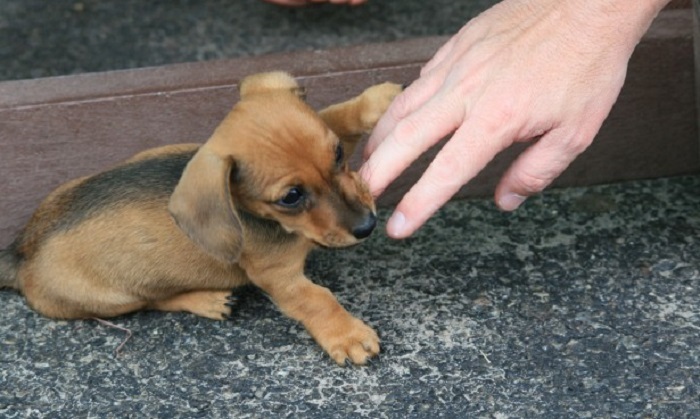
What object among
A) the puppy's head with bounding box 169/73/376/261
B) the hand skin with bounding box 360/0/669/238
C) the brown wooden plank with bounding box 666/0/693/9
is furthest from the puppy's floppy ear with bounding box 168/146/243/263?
the brown wooden plank with bounding box 666/0/693/9

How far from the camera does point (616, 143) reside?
4.48 metres

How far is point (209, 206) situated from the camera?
11.0 feet

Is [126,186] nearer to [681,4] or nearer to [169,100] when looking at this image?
[169,100]

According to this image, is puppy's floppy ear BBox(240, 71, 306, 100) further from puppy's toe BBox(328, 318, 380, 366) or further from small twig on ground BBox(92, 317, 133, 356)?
small twig on ground BBox(92, 317, 133, 356)

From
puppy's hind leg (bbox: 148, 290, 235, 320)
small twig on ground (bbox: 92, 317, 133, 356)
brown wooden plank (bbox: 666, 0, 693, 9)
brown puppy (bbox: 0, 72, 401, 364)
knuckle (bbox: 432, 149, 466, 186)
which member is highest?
knuckle (bbox: 432, 149, 466, 186)

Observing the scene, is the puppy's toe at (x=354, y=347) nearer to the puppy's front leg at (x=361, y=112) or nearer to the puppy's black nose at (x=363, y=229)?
the puppy's black nose at (x=363, y=229)

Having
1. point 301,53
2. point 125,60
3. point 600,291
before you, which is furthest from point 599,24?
point 125,60

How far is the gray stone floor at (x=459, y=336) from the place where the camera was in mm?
3539

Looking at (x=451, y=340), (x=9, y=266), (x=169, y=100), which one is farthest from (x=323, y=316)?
(x=9, y=266)

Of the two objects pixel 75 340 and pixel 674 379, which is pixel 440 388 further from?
pixel 75 340

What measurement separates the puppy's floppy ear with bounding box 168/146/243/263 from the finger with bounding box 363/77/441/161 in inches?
19.6

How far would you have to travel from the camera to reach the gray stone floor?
3539 mm

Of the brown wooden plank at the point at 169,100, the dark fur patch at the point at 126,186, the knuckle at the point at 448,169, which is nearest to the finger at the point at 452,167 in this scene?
the knuckle at the point at 448,169

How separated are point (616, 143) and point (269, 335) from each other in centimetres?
160
